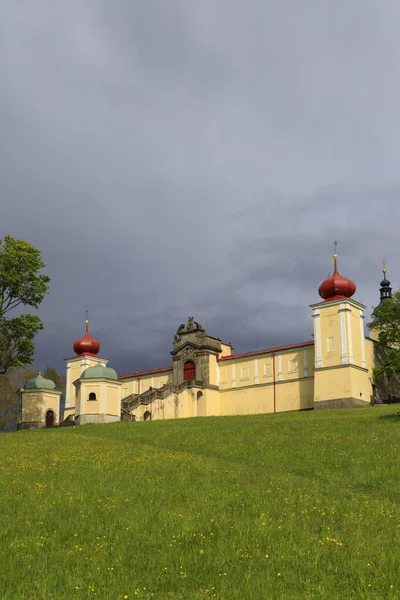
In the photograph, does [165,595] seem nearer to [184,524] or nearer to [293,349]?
[184,524]

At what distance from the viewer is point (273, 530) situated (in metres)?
13.8

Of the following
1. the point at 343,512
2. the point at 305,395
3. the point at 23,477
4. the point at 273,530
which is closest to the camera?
the point at 273,530

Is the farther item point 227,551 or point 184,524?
point 184,524

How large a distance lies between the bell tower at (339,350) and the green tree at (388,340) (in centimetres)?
175

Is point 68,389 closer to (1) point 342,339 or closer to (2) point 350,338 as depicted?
→ (1) point 342,339

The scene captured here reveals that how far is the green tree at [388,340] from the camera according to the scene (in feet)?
198

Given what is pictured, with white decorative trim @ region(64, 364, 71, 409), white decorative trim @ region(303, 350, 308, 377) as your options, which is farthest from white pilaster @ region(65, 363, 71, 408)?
white decorative trim @ region(303, 350, 308, 377)

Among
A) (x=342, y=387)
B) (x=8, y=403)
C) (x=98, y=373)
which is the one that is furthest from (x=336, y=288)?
(x=8, y=403)

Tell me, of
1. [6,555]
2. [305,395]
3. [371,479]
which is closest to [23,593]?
[6,555]

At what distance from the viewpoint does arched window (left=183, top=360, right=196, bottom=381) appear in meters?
71.9

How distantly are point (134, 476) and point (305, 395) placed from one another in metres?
45.8

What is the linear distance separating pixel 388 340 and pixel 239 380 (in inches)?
634

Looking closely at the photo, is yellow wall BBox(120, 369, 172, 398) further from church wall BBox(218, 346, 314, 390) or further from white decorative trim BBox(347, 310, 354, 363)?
white decorative trim BBox(347, 310, 354, 363)

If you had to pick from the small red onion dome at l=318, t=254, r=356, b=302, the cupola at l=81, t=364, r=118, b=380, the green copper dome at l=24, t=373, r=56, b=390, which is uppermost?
the small red onion dome at l=318, t=254, r=356, b=302
